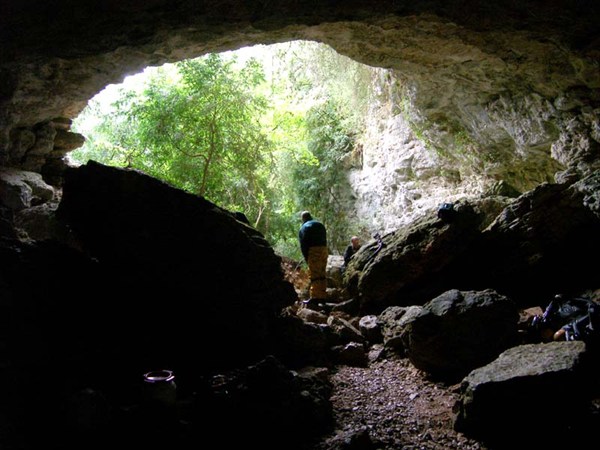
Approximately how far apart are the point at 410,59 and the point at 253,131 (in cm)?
583

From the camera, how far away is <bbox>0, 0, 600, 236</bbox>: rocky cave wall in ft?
18.0

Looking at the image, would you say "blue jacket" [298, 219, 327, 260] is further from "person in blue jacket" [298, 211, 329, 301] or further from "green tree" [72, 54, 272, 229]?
"green tree" [72, 54, 272, 229]

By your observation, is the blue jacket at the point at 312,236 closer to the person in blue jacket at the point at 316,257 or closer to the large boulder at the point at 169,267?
the person in blue jacket at the point at 316,257

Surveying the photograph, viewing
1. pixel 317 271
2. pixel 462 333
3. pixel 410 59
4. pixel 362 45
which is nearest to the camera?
pixel 462 333

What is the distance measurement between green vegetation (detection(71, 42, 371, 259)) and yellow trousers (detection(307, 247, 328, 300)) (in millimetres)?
4472

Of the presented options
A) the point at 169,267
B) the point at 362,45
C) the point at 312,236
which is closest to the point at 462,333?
the point at 169,267

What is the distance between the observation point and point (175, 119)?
35.5ft

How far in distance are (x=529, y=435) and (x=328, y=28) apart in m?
5.65

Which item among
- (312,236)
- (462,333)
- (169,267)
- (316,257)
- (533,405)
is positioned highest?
(312,236)

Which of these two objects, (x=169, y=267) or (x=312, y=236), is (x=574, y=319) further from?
(x=169, y=267)

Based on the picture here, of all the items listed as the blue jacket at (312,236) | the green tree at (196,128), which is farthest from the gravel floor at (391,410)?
the green tree at (196,128)

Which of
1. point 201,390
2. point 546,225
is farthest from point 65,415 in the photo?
point 546,225

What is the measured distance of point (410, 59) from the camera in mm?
7410

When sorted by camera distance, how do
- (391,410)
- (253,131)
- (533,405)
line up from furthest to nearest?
1. (253,131)
2. (391,410)
3. (533,405)
